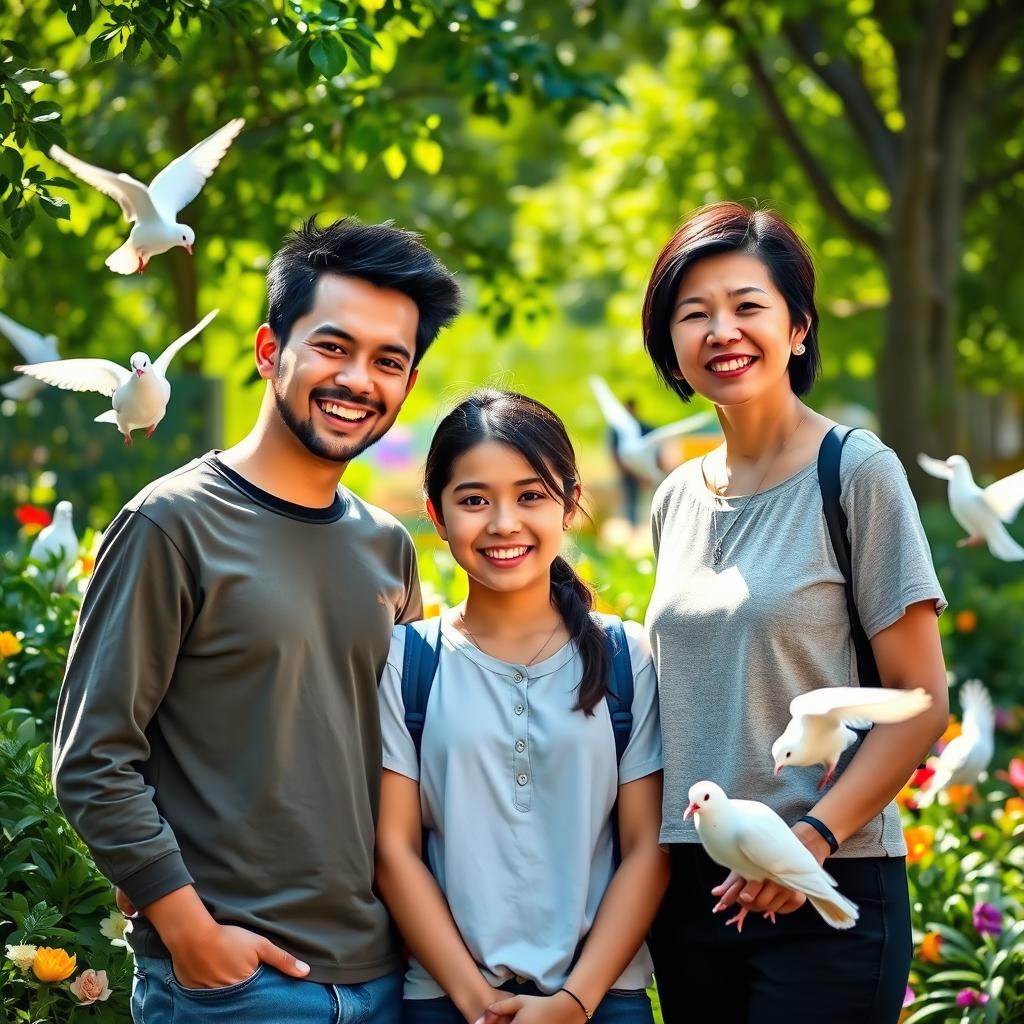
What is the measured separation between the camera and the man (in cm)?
240

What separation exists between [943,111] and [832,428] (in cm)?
766

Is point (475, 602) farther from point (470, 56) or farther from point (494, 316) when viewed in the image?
point (494, 316)

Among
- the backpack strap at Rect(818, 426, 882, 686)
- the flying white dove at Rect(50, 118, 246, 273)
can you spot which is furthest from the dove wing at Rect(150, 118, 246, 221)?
the backpack strap at Rect(818, 426, 882, 686)

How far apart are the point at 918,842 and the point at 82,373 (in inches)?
108

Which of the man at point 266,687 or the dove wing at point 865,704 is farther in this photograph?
the man at point 266,687

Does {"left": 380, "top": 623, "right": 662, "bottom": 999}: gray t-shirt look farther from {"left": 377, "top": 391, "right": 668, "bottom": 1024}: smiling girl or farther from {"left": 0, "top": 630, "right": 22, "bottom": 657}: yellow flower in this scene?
{"left": 0, "top": 630, "right": 22, "bottom": 657}: yellow flower

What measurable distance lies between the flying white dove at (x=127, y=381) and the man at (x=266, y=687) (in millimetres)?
302

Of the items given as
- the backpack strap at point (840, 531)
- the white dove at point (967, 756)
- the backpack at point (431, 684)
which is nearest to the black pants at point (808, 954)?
the backpack at point (431, 684)

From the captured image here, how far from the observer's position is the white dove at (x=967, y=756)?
4.36 m

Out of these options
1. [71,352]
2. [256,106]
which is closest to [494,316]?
[256,106]

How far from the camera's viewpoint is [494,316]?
6949mm

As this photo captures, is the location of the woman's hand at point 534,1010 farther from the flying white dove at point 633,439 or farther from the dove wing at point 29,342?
the flying white dove at point 633,439

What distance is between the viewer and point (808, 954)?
8.38ft

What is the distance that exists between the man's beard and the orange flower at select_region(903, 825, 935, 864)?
2.32m
